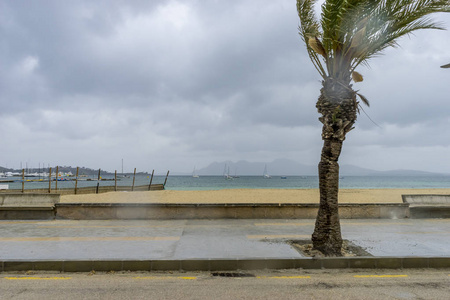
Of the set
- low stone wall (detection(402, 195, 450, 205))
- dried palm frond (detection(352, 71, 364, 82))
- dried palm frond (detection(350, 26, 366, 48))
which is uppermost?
dried palm frond (detection(350, 26, 366, 48))

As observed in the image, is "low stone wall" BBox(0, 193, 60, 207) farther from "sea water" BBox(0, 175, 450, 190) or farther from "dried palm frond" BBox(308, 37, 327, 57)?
"sea water" BBox(0, 175, 450, 190)

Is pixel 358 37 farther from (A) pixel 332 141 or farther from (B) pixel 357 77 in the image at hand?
(A) pixel 332 141

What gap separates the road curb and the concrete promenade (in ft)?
0.05

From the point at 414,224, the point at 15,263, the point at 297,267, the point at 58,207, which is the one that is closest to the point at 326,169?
the point at 297,267

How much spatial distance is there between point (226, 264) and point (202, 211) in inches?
208

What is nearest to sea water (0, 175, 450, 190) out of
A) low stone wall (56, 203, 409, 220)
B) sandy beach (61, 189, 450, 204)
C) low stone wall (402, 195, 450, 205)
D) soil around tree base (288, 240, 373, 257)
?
sandy beach (61, 189, 450, 204)

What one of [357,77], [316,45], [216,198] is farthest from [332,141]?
[216,198]

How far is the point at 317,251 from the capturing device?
22.8 feet

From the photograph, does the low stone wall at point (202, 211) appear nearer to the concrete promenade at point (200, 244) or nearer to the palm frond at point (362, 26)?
the concrete promenade at point (200, 244)

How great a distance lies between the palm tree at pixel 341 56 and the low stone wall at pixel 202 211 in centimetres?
442

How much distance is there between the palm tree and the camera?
6773mm

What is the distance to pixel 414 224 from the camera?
35.3ft

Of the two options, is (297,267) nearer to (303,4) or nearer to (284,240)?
(284,240)

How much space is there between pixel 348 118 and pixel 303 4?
296 cm
